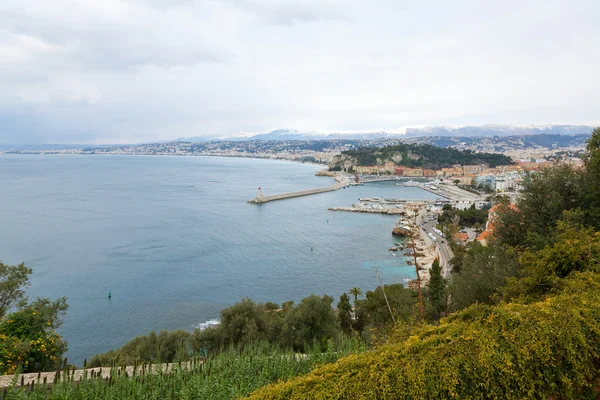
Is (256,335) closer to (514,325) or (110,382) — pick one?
(110,382)

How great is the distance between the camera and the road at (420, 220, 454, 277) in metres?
15.7

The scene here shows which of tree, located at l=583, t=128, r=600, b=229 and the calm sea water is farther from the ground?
tree, located at l=583, t=128, r=600, b=229

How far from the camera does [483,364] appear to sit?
240cm

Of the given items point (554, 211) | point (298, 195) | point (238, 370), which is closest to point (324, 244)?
point (554, 211)

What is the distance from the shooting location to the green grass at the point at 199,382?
3.15 metres

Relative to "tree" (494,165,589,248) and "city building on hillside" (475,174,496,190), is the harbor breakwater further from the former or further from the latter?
"tree" (494,165,589,248)

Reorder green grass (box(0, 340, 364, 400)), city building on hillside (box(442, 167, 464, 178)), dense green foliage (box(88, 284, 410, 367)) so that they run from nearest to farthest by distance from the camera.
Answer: green grass (box(0, 340, 364, 400)) → dense green foliage (box(88, 284, 410, 367)) → city building on hillside (box(442, 167, 464, 178))

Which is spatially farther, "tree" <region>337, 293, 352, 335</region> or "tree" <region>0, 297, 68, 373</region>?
"tree" <region>337, 293, 352, 335</region>

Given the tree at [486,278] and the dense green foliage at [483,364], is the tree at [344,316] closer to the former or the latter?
the tree at [486,278]

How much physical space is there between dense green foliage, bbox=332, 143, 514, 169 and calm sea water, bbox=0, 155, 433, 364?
44021 mm

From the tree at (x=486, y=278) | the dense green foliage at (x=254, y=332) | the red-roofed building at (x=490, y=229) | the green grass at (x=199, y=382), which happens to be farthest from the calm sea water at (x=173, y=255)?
the tree at (x=486, y=278)

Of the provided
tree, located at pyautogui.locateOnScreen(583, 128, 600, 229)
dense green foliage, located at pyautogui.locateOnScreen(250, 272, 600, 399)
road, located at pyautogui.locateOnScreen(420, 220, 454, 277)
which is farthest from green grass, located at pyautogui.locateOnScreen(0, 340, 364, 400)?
road, located at pyautogui.locateOnScreen(420, 220, 454, 277)

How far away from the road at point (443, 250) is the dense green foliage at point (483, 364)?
12564 mm

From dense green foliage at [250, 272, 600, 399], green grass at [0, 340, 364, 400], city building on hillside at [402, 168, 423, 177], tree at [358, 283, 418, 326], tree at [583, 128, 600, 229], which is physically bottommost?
city building on hillside at [402, 168, 423, 177]
